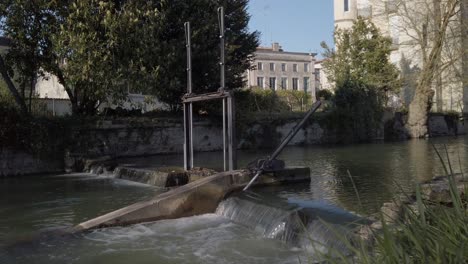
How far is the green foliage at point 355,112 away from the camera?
28891 mm

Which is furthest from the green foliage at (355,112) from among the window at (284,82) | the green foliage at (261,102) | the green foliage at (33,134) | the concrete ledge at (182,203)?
the window at (284,82)

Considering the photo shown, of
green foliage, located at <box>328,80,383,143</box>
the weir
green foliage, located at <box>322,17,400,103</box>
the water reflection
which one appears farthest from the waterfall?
green foliage, located at <box>322,17,400,103</box>

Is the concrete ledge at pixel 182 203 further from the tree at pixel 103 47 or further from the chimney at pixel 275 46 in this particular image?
the chimney at pixel 275 46

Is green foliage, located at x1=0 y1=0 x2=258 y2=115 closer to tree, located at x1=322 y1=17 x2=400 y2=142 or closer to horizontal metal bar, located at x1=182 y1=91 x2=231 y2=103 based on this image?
horizontal metal bar, located at x1=182 y1=91 x2=231 y2=103

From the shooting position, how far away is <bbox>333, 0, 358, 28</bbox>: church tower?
4431cm

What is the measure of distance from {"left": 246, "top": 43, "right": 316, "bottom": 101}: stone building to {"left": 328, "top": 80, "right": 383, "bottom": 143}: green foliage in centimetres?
4237

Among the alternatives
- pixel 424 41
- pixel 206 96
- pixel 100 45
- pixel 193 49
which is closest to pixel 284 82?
pixel 424 41

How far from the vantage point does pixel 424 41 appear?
97.9 feet

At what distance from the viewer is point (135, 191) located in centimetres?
1170

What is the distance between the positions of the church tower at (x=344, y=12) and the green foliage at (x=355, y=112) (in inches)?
596

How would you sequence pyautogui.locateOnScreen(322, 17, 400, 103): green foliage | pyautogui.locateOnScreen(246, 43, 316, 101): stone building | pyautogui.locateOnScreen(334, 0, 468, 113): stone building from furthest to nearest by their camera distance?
pyautogui.locateOnScreen(246, 43, 316, 101): stone building
pyautogui.locateOnScreen(322, 17, 400, 103): green foliage
pyautogui.locateOnScreen(334, 0, 468, 113): stone building

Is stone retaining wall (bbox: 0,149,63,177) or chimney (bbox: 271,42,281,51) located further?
chimney (bbox: 271,42,281,51)

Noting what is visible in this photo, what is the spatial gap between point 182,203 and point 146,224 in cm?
82

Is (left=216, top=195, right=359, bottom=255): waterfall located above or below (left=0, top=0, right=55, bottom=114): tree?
below
